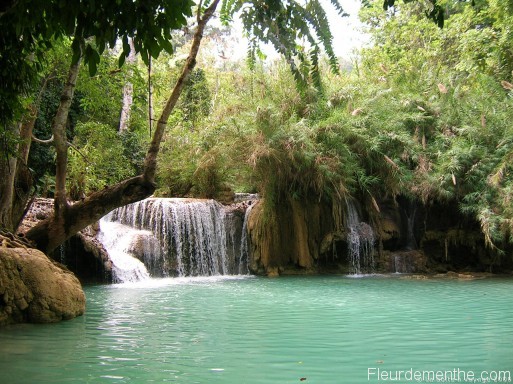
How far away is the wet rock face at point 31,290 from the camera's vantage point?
20.6 feet

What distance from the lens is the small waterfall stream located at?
14.0m

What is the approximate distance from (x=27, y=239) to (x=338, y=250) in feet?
31.9

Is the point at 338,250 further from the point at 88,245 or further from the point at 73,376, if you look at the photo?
the point at 73,376

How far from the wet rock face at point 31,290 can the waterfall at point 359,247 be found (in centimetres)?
953

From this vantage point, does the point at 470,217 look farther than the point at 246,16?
Yes

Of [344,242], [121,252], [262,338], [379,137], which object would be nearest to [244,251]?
[344,242]

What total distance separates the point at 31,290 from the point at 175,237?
27.0 ft

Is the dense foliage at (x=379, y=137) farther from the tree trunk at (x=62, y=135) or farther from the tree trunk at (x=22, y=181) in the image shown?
the tree trunk at (x=62, y=135)

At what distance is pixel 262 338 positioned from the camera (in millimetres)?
5730

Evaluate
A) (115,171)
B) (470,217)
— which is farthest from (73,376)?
(470,217)

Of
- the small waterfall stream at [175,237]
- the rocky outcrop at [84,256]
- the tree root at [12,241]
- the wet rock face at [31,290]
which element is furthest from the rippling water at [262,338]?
the small waterfall stream at [175,237]

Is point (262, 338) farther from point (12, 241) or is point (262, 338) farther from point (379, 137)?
point (379, 137)

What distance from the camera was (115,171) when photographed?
1484 centimetres

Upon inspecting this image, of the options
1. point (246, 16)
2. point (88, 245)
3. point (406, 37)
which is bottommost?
point (88, 245)
